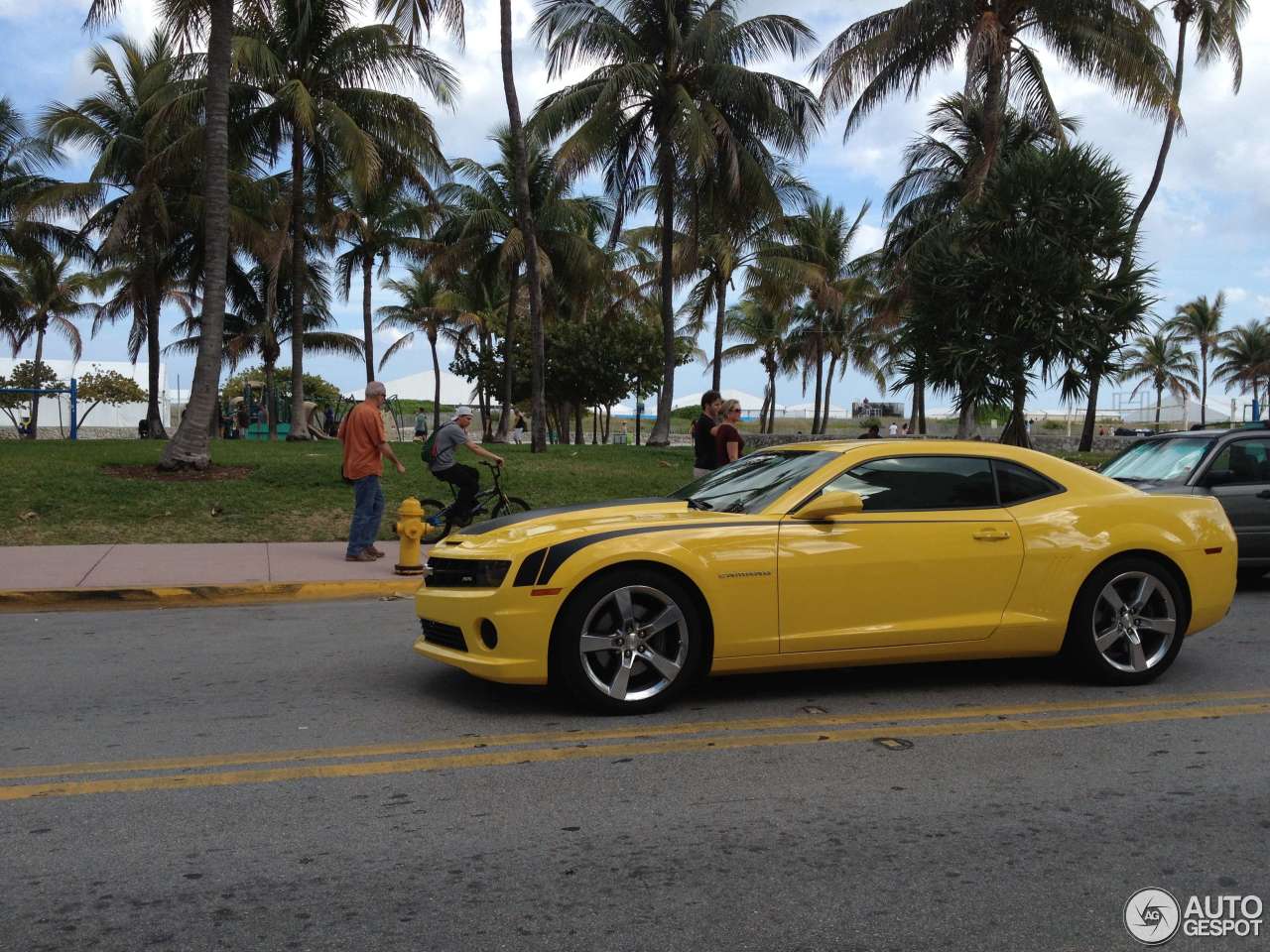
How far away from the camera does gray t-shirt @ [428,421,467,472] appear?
11883 millimetres

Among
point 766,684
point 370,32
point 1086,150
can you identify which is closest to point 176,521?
point 766,684

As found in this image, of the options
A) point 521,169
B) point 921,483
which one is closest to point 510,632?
point 921,483

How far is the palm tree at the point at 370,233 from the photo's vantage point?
34.4 metres

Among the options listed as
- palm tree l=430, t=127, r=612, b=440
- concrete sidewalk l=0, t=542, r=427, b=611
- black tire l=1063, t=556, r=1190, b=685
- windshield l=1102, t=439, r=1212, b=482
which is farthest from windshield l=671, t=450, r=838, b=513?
palm tree l=430, t=127, r=612, b=440

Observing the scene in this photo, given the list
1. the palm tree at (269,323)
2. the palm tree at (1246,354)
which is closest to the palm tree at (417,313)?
the palm tree at (269,323)

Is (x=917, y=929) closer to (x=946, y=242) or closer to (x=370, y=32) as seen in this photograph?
(x=946, y=242)

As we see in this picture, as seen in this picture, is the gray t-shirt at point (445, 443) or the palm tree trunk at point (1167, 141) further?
the palm tree trunk at point (1167, 141)

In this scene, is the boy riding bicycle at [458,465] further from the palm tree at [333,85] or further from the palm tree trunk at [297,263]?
the palm tree trunk at [297,263]

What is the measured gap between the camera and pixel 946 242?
2248cm

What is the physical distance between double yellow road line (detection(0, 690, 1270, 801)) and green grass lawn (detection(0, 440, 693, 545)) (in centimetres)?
866

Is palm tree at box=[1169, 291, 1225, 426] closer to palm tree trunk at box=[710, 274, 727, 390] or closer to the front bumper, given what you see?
palm tree trunk at box=[710, 274, 727, 390]

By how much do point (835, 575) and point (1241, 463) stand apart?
6.44m

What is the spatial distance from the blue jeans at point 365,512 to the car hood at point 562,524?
16.3ft

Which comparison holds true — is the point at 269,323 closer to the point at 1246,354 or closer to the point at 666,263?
the point at 666,263
